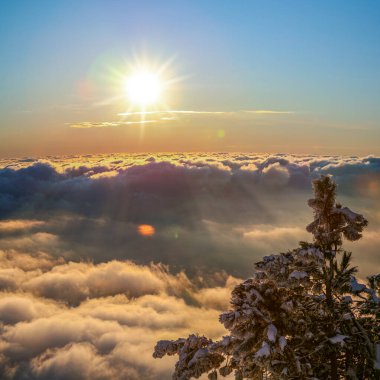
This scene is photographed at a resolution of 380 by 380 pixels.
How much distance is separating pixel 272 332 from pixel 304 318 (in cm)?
275

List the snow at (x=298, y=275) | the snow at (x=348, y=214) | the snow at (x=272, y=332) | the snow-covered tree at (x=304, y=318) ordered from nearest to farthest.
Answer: the snow at (x=272, y=332), the snow-covered tree at (x=304, y=318), the snow at (x=298, y=275), the snow at (x=348, y=214)

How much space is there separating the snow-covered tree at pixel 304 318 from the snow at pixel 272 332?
29 mm

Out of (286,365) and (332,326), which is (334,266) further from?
(286,365)

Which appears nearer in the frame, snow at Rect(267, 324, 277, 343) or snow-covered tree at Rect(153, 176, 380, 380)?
snow at Rect(267, 324, 277, 343)

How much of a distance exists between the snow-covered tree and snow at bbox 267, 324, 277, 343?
1.1 inches

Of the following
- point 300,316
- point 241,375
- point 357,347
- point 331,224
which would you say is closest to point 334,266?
point 331,224

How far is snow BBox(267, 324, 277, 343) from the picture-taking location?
27.9 feet

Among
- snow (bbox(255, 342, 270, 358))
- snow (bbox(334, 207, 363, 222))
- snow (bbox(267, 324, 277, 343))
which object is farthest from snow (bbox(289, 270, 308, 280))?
snow (bbox(255, 342, 270, 358))

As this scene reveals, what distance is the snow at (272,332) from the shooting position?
852 cm

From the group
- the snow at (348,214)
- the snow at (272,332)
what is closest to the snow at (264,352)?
the snow at (272,332)

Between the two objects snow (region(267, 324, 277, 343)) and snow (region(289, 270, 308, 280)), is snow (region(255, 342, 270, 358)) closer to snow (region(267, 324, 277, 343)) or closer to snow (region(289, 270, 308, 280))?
snow (region(267, 324, 277, 343))

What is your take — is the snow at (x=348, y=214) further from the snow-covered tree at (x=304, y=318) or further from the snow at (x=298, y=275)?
the snow at (x=298, y=275)

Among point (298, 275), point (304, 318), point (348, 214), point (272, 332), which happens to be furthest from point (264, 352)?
point (348, 214)

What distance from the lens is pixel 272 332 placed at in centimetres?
870
